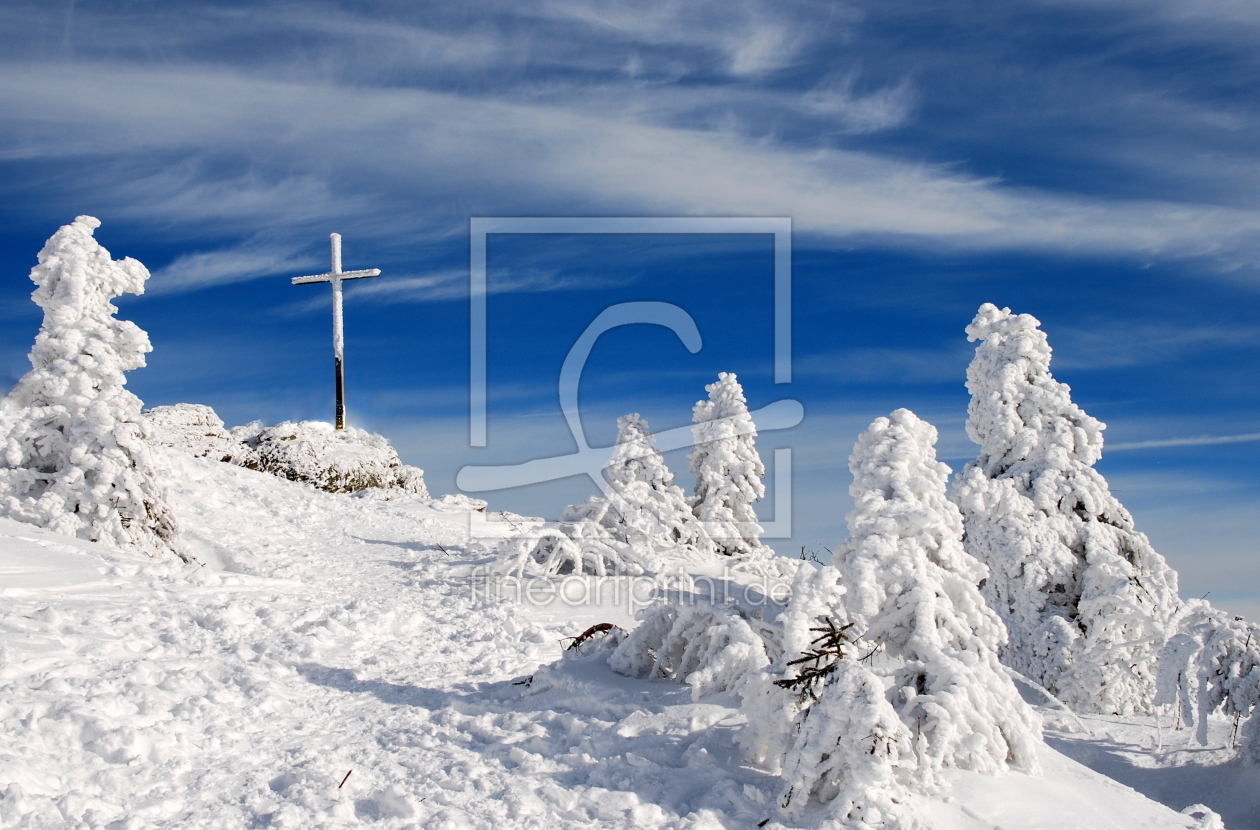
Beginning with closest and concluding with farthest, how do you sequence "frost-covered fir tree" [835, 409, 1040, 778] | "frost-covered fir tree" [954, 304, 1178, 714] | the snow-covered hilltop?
the snow-covered hilltop → "frost-covered fir tree" [835, 409, 1040, 778] → "frost-covered fir tree" [954, 304, 1178, 714]

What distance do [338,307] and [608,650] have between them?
2788 centimetres

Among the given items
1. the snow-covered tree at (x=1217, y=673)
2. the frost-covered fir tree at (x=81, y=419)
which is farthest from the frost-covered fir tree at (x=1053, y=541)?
the frost-covered fir tree at (x=81, y=419)

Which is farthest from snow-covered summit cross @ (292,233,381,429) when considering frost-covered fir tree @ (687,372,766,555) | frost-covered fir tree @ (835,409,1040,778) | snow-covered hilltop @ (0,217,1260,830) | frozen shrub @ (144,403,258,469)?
frost-covered fir tree @ (835,409,1040,778)

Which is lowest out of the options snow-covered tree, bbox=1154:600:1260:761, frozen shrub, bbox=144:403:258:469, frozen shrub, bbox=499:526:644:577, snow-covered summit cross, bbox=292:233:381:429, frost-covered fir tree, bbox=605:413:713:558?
snow-covered tree, bbox=1154:600:1260:761

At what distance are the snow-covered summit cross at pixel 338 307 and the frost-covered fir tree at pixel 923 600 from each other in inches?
1143

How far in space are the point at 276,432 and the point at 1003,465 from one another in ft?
80.5

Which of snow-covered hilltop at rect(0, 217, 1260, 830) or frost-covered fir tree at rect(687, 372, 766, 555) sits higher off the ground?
frost-covered fir tree at rect(687, 372, 766, 555)

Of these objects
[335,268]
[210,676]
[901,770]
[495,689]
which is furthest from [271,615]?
[335,268]

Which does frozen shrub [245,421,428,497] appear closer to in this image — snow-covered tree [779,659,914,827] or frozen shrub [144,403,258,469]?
frozen shrub [144,403,258,469]

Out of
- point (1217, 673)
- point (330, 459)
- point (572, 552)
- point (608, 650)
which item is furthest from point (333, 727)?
point (330, 459)

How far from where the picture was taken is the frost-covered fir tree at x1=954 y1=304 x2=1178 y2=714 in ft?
57.1

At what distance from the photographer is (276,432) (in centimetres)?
3136

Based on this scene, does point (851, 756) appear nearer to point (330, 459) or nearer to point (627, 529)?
point (627, 529)

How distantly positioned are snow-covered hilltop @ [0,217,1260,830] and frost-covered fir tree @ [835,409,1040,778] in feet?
0.09
